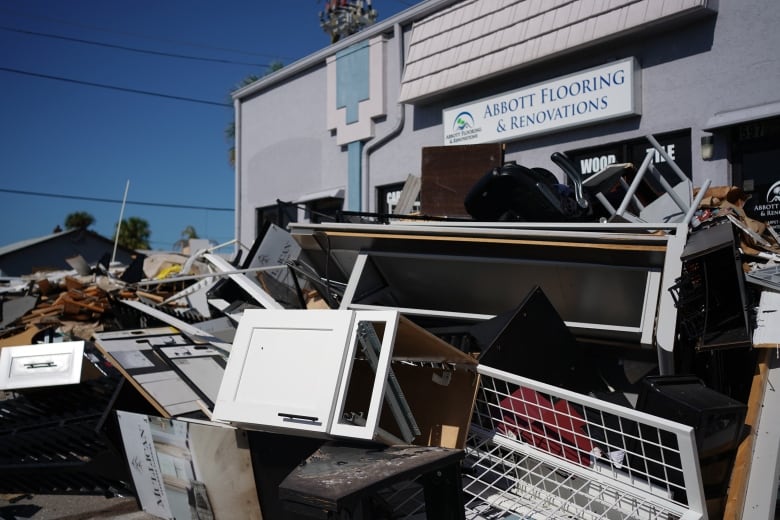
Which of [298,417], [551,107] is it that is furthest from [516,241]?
[551,107]

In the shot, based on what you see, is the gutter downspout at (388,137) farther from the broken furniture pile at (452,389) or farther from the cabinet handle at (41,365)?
the cabinet handle at (41,365)

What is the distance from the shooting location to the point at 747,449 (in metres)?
2.45

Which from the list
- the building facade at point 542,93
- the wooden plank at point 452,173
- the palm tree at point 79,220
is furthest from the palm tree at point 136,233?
the wooden plank at point 452,173

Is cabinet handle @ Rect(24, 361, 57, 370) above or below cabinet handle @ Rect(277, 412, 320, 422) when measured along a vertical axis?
below

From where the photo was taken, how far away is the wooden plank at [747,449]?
2.38 meters

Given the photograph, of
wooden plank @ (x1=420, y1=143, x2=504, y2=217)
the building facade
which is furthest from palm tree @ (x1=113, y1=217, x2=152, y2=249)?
wooden plank @ (x1=420, y1=143, x2=504, y2=217)

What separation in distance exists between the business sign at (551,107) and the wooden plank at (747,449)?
4308mm

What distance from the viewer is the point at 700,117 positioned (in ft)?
19.6

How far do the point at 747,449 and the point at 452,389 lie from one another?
3.66 feet

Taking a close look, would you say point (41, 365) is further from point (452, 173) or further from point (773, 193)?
point (773, 193)

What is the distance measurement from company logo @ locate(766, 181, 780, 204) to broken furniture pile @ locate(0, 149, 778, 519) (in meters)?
2.06

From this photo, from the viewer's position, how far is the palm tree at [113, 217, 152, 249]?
3597 cm

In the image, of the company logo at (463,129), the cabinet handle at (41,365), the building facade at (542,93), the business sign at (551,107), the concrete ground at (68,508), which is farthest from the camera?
the company logo at (463,129)

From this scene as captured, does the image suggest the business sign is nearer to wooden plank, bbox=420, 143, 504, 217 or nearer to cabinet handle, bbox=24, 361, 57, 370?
→ wooden plank, bbox=420, 143, 504, 217
